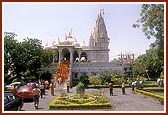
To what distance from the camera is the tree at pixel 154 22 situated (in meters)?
20.5

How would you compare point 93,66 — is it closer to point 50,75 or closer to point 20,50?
point 50,75

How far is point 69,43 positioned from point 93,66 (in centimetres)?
634

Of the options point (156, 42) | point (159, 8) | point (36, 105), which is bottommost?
point (36, 105)

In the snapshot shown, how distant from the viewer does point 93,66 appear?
1902 inches

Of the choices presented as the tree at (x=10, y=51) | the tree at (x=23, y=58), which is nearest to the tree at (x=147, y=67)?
the tree at (x=23, y=58)

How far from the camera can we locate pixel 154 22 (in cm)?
2100

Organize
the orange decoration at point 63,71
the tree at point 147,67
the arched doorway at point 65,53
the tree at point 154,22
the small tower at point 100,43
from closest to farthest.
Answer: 1. the tree at point 154,22
2. the orange decoration at point 63,71
3. the tree at point 147,67
4. the arched doorway at point 65,53
5. the small tower at point 100,43

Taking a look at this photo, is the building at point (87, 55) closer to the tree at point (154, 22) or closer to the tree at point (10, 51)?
the tree at point (10, 51)

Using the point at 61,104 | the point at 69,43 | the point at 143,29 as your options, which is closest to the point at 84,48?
the point at 69,43

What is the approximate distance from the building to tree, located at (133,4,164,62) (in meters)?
22.5

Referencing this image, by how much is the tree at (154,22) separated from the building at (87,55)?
73.8ft

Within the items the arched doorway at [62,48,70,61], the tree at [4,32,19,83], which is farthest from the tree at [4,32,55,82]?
the arched doorway at [62,48,70,61]

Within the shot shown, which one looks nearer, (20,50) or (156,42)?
(156,42)

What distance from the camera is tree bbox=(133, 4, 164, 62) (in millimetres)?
20516
